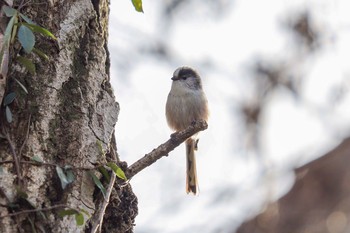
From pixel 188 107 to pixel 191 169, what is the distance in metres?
0.78

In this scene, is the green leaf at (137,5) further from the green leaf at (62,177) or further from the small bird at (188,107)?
the small bird at (188,107)

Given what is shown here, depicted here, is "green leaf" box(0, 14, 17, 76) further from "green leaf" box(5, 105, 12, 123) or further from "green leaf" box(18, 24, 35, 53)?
"green leaf" box(5, 105, 12, 123)

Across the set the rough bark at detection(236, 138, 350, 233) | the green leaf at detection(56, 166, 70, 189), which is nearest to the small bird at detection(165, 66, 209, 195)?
the rough bark at detection(236, 138, 350, 233)

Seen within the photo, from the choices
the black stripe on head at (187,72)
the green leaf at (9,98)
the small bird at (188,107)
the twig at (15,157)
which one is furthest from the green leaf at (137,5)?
the black stripe on head at (187,72)

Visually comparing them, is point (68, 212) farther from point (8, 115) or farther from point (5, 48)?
point (5, 48)

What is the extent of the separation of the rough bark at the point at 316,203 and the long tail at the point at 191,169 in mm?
2730

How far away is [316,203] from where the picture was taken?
111 inches

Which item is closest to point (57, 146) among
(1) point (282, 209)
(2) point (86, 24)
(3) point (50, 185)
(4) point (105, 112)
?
(3) point (50, 185)

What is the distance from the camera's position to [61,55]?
2258 millimetres

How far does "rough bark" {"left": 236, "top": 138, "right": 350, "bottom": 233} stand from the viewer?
2.60 metres

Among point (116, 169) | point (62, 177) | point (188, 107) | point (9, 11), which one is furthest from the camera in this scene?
point (188, 107)

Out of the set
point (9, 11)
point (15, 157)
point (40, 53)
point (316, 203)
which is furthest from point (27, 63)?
point (316, 203)

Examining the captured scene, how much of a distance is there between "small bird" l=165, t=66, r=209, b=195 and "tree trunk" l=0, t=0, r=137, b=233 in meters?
3.32

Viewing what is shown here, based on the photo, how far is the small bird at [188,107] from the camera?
5902mm
